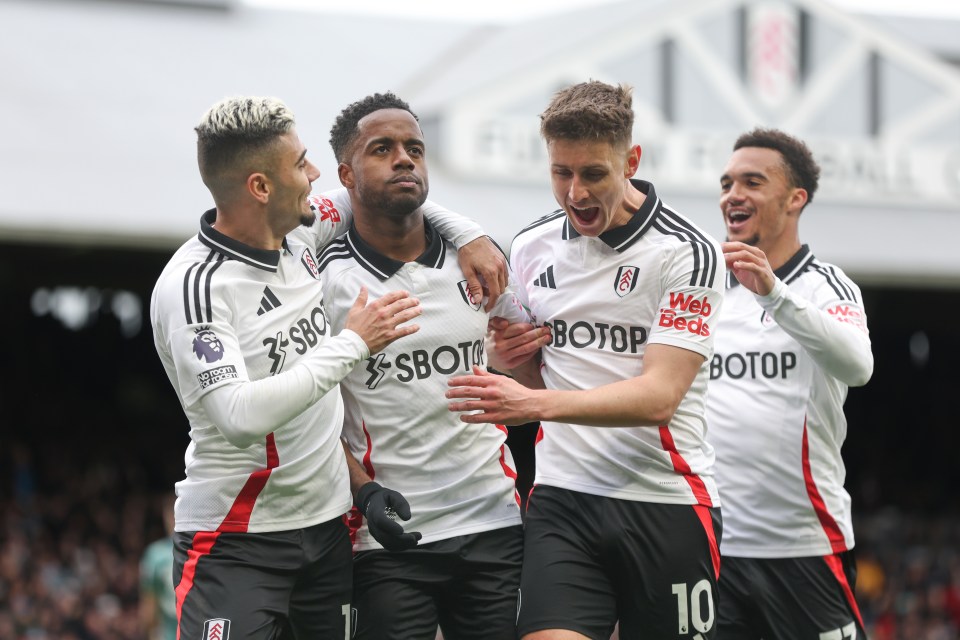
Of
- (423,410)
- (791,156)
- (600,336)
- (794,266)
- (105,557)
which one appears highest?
(791,156)

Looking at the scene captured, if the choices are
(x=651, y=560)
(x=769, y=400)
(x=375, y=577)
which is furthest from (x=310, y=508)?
(x=769, y=400)

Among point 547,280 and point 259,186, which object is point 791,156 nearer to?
point 547,280

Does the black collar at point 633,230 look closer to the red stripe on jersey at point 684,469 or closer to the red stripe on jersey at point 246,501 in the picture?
the red stripe on jersey at point 684,469

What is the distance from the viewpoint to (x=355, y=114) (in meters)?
4.92

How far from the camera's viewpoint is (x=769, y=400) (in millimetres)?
5395

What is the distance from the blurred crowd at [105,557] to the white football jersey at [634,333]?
9486 millimetres

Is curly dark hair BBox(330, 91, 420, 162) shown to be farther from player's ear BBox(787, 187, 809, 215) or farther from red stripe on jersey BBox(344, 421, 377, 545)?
player's ear BBox(787, 187, 809, 215)

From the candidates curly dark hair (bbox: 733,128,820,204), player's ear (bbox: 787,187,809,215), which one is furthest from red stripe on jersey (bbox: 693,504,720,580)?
curly dark hair (bbox: 733,128,820,204)

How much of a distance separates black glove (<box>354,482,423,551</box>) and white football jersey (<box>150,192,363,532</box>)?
0.50ft

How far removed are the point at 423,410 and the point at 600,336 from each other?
0.67 meters

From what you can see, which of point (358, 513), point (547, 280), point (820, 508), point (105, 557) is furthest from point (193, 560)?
point (105, 557)

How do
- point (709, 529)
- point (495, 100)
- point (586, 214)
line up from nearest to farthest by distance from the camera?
point (586, 214) < point (709, 529) < point (495, 100)

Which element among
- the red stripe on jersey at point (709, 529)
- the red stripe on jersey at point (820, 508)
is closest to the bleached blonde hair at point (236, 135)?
the red stripe on jersey at point (709, 529)

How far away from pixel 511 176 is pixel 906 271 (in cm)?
482
